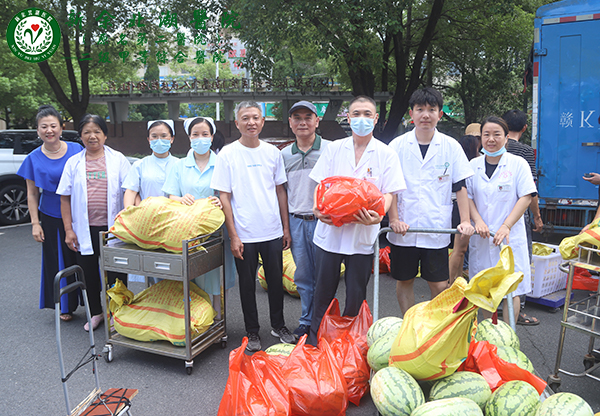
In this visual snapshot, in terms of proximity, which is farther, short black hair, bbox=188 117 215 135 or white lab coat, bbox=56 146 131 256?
white lab coat, bbox=56 146 131 256

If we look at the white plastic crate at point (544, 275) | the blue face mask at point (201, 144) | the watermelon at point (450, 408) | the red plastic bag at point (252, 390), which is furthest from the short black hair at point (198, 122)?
the white plastic crate at point (544, 275)

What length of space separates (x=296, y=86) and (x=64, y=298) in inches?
655

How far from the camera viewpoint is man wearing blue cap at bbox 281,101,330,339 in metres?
3.85

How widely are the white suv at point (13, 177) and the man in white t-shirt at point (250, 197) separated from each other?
25.2 ft

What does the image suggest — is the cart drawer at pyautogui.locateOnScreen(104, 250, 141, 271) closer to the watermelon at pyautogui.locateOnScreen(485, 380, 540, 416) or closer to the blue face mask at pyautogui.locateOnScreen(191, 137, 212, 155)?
the blue face mask at pyautogui.locateOnScreen(191, 137, 212, 155)

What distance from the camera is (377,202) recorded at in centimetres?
299

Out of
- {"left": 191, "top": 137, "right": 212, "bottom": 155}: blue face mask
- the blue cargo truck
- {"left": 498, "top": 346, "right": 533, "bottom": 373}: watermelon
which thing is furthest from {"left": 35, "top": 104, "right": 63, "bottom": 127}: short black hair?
the blue cargo truck

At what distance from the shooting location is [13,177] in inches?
364

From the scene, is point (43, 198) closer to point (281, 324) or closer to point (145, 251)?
point (145, 251)

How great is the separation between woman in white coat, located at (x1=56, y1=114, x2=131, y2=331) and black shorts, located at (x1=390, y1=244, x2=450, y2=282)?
2.56 m

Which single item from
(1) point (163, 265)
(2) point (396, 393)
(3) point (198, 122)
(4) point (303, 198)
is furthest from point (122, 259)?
(2) point (396, 393)

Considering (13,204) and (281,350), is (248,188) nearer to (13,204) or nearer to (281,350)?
(281,350)

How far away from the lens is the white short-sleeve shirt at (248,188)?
360 centimetres

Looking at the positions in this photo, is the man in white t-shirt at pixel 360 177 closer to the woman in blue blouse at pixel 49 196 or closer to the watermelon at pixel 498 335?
the watermelon at pixel 498 335
